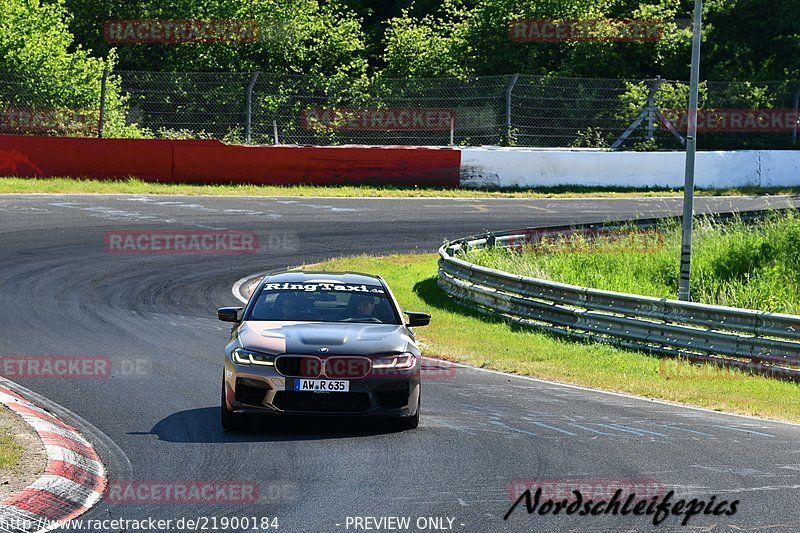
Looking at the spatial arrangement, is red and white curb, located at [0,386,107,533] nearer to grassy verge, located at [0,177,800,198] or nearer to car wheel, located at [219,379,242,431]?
car wheel, located at [219,379,242,431]

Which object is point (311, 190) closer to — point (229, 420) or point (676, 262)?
point (676, 262)

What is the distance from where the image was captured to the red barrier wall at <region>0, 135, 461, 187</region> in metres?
29.0

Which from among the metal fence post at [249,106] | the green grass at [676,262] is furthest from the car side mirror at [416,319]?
the metal fence post at [249,106]

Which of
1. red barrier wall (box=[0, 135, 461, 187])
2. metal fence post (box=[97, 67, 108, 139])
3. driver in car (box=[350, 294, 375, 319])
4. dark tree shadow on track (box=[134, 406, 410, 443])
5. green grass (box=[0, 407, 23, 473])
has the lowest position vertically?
dark tree shadow on track (box=[134, 406, 410, 443])

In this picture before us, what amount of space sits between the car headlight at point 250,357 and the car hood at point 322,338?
1.7 inches

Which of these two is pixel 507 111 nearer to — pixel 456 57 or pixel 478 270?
pixel 456 57

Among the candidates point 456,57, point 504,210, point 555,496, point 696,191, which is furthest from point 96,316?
point 456,57

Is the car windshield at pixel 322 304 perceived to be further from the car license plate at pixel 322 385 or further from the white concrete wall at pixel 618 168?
the white concrete wall at pixel 618 168

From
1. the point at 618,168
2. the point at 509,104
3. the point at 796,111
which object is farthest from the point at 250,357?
the point at 796,111

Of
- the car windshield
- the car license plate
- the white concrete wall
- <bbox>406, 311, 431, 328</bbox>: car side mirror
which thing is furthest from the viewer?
the white concrete wall

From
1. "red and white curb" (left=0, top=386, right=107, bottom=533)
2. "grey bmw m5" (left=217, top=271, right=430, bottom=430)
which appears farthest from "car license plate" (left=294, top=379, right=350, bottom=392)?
"red and white curb" (left=0, top=386, right=107, bottom=533)

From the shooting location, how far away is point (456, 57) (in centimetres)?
4359

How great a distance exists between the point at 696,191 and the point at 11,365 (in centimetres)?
2590

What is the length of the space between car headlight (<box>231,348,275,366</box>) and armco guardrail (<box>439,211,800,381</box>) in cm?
727
